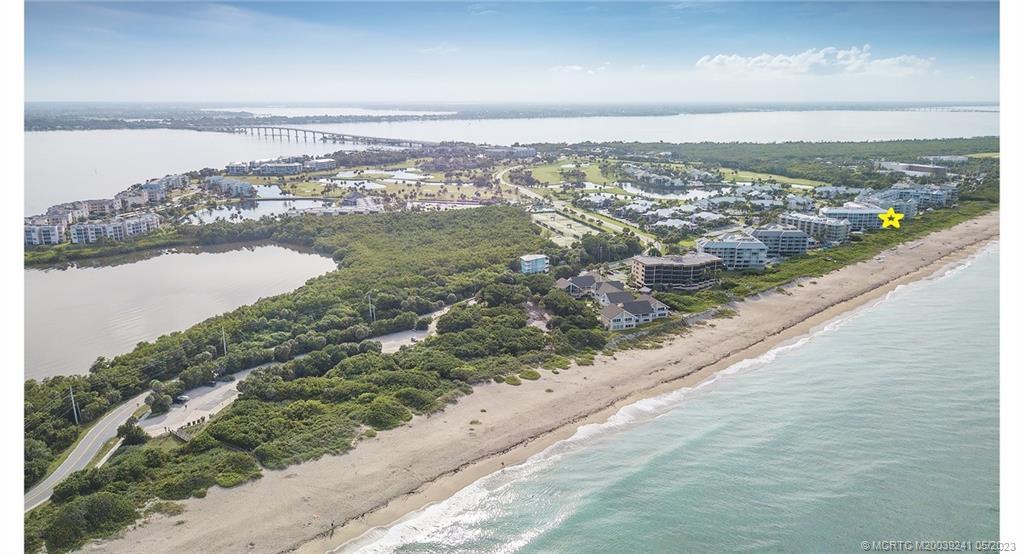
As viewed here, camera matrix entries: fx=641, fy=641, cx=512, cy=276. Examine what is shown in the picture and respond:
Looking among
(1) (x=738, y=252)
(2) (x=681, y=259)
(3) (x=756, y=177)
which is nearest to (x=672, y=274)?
(2) (x=681, y=259)

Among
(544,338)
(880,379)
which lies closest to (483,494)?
(544,338)

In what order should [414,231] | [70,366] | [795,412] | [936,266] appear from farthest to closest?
[414,231]
[936,266]
[70,366]
[795,412]

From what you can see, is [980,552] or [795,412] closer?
[980,552]

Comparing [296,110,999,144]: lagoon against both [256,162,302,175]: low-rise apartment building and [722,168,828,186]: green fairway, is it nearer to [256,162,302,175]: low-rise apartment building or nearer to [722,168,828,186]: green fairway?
[722,168,828,186]: green fairway

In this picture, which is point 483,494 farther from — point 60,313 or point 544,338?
point 60,313

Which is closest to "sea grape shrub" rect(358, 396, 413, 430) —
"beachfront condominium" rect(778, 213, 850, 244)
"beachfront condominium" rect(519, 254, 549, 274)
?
"beachfront condominium" rect(519, 254, 549, 274)

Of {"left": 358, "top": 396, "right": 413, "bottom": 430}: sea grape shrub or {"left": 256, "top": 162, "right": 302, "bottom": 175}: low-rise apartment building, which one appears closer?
{"left": 358, "top": 396, "right": 413, "bottom": 430}: sea grape shrub

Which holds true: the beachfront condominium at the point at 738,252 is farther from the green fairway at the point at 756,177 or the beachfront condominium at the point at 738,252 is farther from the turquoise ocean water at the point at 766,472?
the green fairway at the point at 756,177
